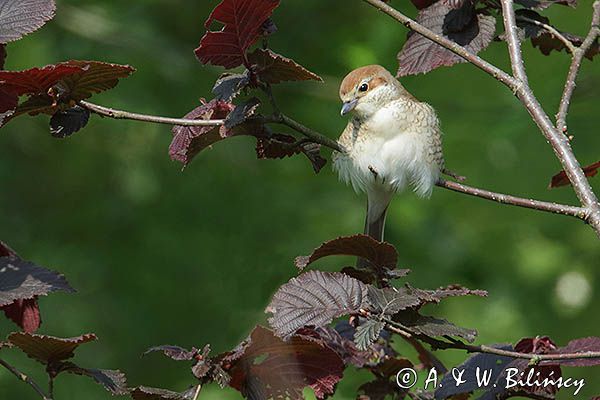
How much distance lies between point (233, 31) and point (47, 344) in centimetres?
56

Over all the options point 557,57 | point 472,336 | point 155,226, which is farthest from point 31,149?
point 472,336

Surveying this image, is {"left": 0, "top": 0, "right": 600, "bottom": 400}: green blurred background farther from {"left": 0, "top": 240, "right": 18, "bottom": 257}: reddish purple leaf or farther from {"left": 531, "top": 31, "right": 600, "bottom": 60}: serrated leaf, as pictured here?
{"left": 0, "top": 240, "right": 18, "bottom": 257}: reddish purple leaf

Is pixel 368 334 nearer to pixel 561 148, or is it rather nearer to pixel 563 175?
pixel 561 148

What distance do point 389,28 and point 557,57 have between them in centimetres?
77

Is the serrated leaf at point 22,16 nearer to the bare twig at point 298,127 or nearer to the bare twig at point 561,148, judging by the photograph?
the bare twig at point 298,127

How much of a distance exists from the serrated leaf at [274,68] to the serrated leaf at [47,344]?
489mm

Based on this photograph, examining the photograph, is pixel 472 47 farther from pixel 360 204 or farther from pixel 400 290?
pixel 360 204

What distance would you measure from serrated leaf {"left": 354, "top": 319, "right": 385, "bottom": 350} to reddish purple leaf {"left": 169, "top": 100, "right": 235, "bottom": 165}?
410mm

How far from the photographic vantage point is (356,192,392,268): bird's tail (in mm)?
2916

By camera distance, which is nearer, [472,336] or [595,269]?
[472,336]

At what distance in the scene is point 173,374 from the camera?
5.02 m

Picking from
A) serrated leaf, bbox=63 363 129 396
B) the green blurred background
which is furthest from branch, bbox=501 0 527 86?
the green blurred background

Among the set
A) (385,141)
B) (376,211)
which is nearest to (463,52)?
(385,141)

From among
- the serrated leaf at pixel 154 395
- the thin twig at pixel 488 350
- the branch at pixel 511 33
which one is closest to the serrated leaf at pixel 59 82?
the serrated leaf at pixel 154 395
